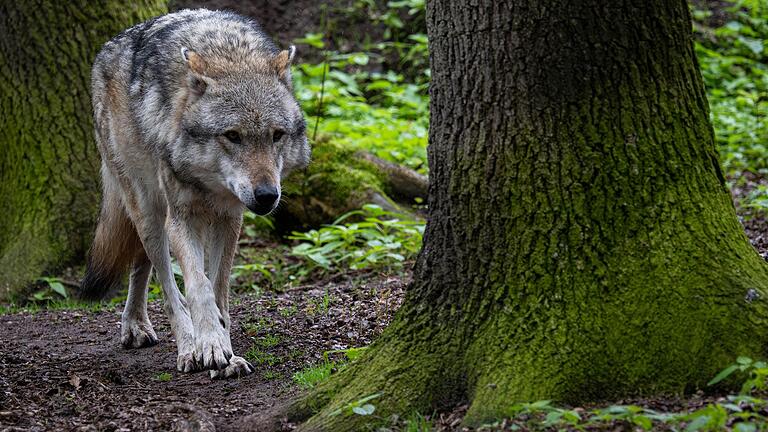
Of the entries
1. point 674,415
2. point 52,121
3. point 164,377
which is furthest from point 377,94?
point 674,415

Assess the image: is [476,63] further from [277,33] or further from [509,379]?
[277,33]

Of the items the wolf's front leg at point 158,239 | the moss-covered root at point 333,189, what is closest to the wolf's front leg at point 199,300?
the wolf's front leg at point 158,239

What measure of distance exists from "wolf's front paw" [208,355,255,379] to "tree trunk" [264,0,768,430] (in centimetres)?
138

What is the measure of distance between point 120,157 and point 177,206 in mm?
891

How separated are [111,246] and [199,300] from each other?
1.46m

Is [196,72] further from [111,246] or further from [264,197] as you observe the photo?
[111,246]

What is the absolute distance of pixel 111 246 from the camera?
628cm

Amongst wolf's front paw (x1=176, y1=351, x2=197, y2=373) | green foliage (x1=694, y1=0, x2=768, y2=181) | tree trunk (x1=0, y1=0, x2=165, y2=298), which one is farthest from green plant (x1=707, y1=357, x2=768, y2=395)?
green foliage (x1=694, y1=0, x2=768, y2=181)

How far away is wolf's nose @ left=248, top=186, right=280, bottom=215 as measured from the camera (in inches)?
194

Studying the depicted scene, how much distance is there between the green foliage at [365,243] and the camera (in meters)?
7.67

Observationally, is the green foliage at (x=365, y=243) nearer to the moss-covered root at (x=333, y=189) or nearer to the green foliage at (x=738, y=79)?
the moss-covered root at (x=333, y=189)

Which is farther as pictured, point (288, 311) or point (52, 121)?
point (52, 121)

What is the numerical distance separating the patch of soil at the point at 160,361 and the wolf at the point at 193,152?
0.74 feet

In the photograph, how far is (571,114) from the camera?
346 centimetres
